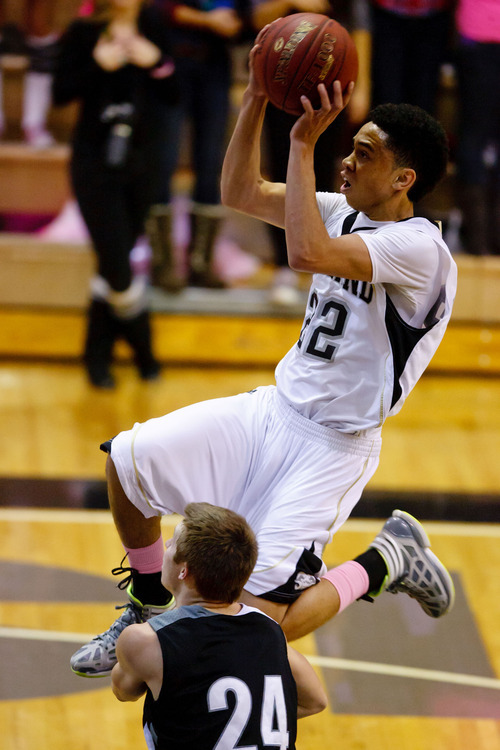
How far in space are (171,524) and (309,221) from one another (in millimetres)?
2612

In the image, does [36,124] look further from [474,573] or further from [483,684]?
[483,684]

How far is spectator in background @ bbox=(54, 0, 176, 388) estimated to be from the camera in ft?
18.8

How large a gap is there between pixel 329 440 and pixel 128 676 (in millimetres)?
977

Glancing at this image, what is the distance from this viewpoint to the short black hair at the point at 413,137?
2.87 metres

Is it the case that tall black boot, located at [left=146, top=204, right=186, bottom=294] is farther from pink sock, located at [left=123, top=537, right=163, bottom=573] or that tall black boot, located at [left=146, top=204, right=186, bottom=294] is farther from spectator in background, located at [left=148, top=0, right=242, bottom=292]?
pink sock, located at [left=123, top=537, right=163, bottom=573]

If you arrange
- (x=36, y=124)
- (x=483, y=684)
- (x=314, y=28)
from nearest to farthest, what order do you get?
(x=314, y=28)
(x=483, y=684)
(x=36, y=124)

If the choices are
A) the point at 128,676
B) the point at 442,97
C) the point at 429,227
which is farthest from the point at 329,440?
the point at 442,97

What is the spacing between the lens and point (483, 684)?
393 cm

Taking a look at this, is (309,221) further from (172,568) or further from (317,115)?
(172,568)

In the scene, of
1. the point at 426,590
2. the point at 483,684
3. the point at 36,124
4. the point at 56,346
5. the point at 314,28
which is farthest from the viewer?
the point at 36,124

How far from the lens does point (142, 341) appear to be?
6328 mm

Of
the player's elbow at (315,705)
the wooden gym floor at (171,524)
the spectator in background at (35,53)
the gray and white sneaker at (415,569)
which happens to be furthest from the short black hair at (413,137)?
the spectator in background at (35,53)

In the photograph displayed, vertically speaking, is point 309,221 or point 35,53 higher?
point 309,221

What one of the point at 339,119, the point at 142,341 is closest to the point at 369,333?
the point at 339,119
